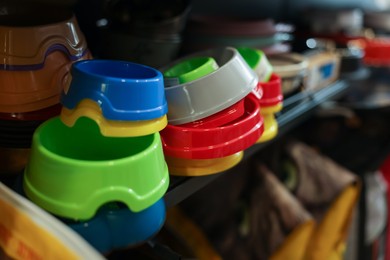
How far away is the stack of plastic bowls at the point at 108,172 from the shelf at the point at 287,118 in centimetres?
7

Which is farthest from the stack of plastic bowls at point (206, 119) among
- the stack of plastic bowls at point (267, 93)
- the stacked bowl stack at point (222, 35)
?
the stacked bowl stack at point (222, 35)

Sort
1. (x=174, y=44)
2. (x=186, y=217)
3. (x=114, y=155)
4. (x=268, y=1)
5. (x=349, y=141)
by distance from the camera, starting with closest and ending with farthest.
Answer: (x=114, y=155) < (x=174, y=44) < (x=186, y=217) < (x=349, y=141) < (x=268, y=1)

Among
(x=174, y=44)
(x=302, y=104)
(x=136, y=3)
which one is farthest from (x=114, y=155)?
(x=302, y=104)

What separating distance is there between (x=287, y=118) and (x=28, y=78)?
0.43m

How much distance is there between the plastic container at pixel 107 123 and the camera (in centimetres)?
43

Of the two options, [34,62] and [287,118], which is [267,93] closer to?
[287,118]

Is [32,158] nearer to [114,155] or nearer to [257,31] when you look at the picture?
[114,155]

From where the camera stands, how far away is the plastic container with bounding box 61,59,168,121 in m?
0.43

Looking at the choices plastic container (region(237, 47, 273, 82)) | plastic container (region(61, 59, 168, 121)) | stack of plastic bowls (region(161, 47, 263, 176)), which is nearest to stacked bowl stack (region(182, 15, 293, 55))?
plastic container (region(237, 47, 273, 82))

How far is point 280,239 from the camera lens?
92 cm

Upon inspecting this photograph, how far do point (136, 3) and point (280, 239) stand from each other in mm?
524

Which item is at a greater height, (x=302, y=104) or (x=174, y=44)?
(x=174, y=44)

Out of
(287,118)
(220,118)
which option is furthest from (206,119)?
(287,118)

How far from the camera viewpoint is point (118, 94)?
16.8 inches
